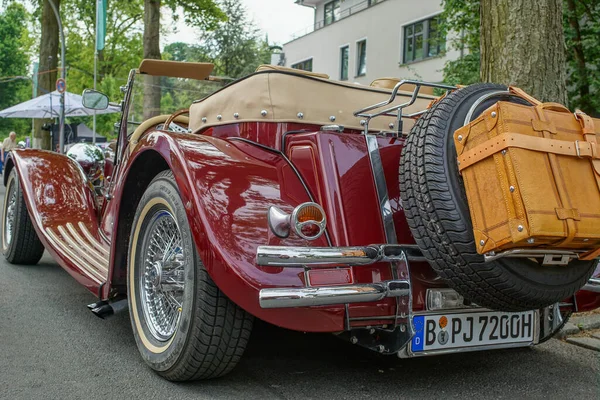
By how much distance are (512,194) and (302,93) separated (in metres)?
1.25

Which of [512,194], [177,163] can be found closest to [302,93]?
[177,163]

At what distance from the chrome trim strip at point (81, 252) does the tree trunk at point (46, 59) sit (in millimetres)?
15349

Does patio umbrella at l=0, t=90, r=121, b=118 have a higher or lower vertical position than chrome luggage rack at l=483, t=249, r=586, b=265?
higher

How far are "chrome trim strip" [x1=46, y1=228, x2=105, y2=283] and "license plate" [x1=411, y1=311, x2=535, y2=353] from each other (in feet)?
6.00

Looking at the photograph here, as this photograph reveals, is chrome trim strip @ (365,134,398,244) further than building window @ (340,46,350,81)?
No

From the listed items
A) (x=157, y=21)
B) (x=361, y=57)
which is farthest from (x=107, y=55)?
(x=157, y=21)

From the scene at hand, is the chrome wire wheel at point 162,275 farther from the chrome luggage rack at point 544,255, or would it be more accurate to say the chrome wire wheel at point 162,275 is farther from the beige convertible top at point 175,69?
the beige convertible top at point 175,69

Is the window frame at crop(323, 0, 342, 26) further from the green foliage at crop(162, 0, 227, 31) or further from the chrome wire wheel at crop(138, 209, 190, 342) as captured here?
the chrome wire wheel at crop(138, 209, 190, 342)

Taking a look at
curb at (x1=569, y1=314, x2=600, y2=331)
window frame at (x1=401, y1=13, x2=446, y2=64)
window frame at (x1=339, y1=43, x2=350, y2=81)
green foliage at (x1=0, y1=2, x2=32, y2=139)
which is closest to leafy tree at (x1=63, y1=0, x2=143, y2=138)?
green foliage at (x1=0, y1=2, x2=32, y2=139)

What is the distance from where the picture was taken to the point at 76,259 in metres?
3.93

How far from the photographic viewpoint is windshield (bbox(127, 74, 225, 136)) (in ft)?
16.2

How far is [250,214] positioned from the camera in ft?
8.45

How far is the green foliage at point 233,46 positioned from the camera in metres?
35.7

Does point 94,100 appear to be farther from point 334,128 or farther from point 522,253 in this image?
point 522,253
